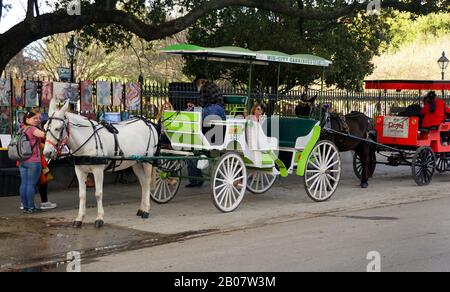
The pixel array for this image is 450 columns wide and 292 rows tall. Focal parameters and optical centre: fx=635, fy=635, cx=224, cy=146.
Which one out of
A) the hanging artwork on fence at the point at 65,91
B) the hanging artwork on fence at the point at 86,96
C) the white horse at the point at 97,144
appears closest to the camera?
the white horse at the point at 97,144

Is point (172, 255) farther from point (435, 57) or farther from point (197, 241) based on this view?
point (435, 57)

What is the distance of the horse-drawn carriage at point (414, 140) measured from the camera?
15352mm

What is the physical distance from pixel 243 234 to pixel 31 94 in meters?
6.64

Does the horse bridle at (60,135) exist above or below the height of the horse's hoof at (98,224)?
above

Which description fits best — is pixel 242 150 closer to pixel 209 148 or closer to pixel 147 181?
pixel 209 148

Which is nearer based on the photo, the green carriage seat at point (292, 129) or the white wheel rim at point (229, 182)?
the white wheel rim at point (229, 182)

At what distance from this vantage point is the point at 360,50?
23.1 meters

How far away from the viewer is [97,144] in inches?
389

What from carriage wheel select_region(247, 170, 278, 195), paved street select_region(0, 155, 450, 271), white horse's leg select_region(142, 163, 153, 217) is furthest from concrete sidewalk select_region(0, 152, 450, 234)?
white horse's leg select_region(142, 163, 153, 217)

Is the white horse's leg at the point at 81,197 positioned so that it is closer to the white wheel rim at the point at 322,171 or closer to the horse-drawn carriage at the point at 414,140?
the white wheel rim at the point at 322,171

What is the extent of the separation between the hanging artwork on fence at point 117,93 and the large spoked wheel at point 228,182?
15.8 ft

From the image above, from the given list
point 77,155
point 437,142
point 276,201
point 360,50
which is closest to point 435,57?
point 360,50

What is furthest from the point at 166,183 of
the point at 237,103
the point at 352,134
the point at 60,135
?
the point at 352,134

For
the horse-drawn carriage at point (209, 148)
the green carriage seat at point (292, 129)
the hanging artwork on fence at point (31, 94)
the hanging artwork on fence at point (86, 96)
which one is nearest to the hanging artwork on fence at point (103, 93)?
the hanging artwork on fence at point (86, 96)
